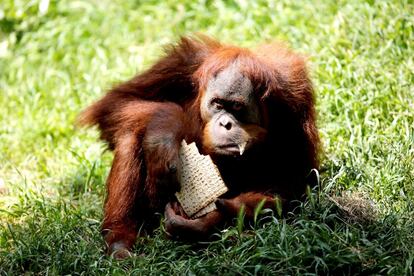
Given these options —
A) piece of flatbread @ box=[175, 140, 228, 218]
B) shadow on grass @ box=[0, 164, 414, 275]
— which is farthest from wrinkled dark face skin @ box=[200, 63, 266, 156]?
shadow on grass @ box=[0, 164, 414, 275]

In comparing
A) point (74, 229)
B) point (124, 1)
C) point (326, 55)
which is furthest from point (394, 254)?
point (124, 1)

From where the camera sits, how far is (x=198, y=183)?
4484 millimetres

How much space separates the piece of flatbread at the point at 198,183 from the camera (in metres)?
4.44

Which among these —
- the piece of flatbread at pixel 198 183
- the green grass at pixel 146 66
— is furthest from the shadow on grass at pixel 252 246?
the piece of flatbread at pixel 198 183

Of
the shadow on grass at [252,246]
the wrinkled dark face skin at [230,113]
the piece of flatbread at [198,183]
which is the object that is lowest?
the shadow on grass at [252,246]

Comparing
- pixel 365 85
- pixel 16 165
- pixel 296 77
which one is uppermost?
pixel 296 77

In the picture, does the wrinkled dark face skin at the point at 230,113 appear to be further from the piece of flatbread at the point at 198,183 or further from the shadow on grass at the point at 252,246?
the shadow on grass at the point at 252,246

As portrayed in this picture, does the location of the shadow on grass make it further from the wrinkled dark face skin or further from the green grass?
the wrinkled dark face skin

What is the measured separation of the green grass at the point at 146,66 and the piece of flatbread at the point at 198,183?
22 centimetres

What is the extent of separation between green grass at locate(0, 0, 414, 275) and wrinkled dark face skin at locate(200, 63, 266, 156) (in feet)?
1.60

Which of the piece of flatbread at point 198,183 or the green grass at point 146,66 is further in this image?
the piece of flatbread at point 198,183

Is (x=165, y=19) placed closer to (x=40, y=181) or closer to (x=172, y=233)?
(x=40, y=181)

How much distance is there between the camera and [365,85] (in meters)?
5.79

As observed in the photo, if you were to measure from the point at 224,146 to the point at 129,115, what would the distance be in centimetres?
65
